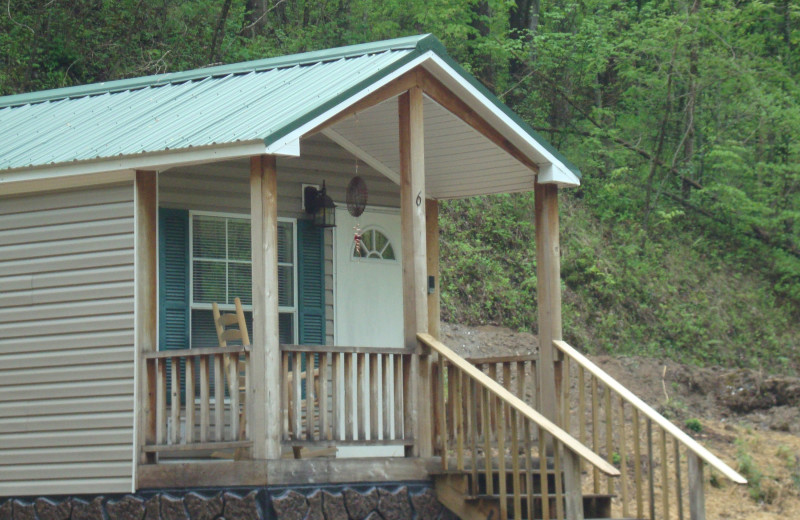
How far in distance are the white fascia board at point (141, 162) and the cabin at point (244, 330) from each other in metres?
0.02

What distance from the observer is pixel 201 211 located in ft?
32.7

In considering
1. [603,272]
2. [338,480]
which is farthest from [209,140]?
[603,272]

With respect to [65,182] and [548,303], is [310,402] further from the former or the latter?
[548,303]

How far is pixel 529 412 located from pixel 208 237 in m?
3.56

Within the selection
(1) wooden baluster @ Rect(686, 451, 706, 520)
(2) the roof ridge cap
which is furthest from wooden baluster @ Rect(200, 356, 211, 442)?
(1) wooden baluster @ Rect(686, 451, 706, 520)

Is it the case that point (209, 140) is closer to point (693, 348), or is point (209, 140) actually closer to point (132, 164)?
point (132, 164)

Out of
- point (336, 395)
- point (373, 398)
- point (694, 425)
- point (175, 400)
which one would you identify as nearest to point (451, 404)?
point (373, 398)

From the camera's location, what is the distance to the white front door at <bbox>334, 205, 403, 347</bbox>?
10648mm

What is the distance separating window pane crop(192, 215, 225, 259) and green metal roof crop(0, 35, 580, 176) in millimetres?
1062

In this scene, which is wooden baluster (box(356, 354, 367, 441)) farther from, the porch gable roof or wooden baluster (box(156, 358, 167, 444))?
the porch gable roof

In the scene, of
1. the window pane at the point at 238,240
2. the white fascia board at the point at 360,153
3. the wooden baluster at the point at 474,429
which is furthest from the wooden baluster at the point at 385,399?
the white fascia board at the point at 360,153

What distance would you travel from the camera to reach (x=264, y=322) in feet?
25.6

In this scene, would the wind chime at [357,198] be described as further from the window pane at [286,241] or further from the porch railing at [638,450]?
the porch railing at [638,450]

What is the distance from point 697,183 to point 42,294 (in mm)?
15112
